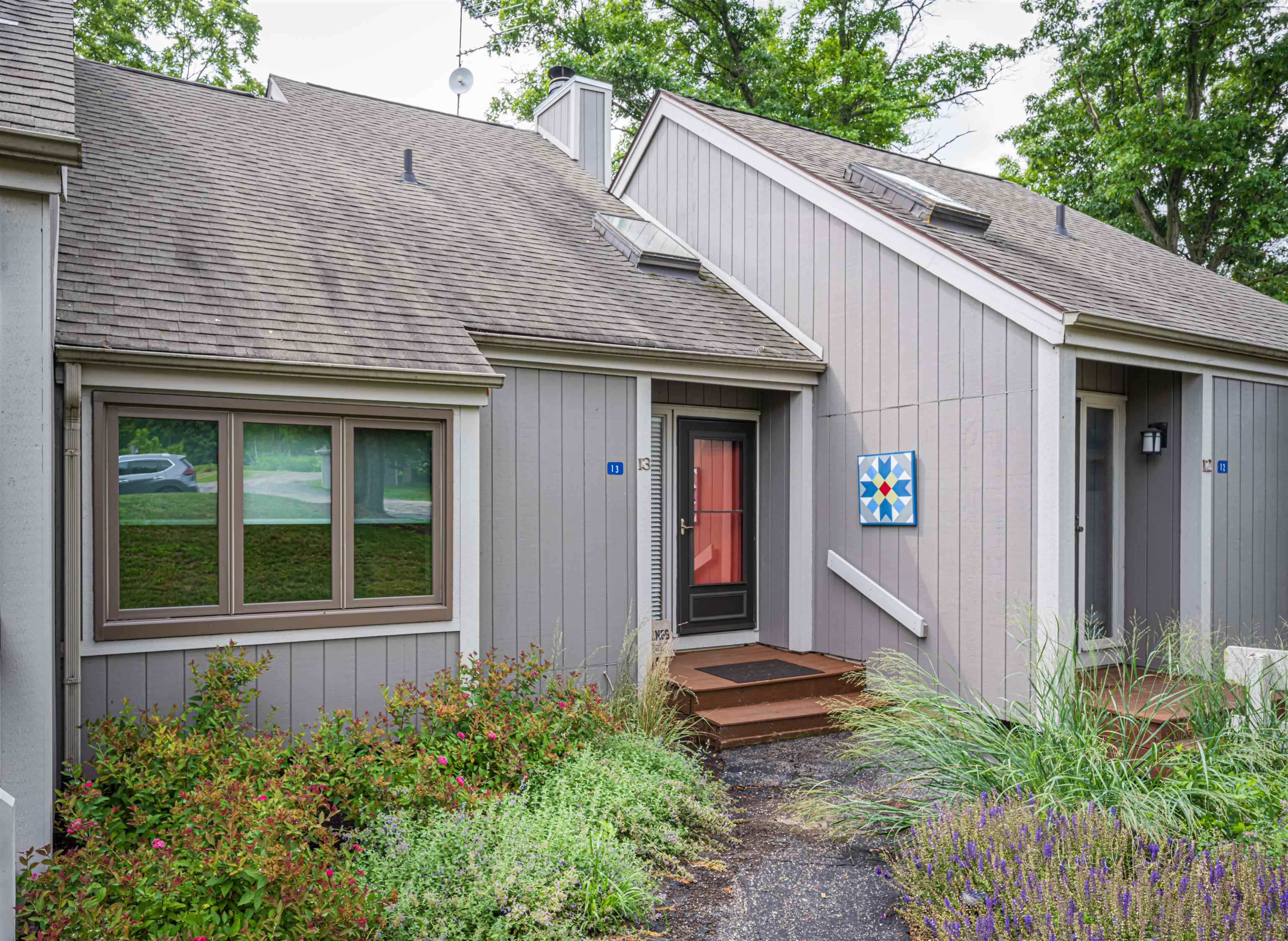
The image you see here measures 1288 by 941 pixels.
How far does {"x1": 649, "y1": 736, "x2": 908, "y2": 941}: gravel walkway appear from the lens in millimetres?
3324

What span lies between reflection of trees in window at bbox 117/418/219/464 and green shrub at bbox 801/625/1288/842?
365 cm

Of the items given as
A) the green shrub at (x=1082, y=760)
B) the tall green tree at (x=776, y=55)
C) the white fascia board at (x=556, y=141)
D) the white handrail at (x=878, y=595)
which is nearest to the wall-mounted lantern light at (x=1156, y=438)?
the white handrail at (x=878, y=595)

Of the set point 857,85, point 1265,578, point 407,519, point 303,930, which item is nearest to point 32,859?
point 303,930

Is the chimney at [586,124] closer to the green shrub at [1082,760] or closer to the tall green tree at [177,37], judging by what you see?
the green shrub at [1082,760]

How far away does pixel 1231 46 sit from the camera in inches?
611

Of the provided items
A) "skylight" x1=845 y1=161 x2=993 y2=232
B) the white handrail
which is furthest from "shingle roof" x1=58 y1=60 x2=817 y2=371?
the white handrail

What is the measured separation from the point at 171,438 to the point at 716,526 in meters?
4.39

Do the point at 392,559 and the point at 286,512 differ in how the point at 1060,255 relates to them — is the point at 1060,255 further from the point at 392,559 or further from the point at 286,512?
the point at 286,512

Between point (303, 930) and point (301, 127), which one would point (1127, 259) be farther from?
point (303, 930)

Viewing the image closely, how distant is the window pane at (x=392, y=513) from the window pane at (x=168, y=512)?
0.74m

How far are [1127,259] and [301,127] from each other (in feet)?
27.4

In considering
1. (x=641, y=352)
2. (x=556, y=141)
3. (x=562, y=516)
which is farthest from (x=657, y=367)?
(x=556, y=141)

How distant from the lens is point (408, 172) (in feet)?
27.2

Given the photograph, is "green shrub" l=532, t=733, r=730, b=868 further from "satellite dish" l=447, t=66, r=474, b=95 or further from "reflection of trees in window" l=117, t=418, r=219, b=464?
"satellite dish" l=447, t=66, r=474, b=95
